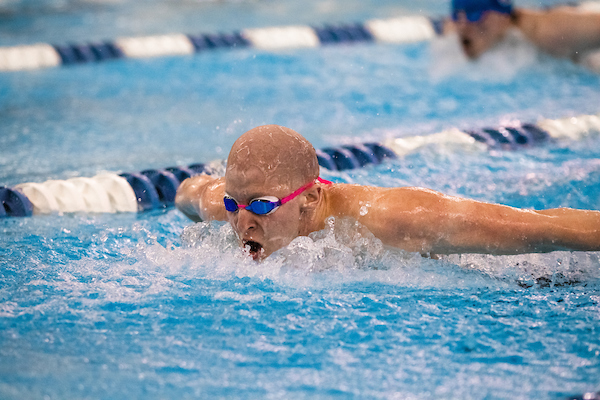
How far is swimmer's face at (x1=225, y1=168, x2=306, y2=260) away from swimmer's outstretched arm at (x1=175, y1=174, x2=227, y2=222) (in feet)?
0.97

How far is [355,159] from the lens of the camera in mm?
3689

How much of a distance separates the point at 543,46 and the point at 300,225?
416cm

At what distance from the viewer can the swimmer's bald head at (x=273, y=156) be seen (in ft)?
6.97

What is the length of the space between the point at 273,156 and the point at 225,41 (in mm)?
4933

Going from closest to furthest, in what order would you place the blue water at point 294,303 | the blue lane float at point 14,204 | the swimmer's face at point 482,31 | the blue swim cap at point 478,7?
the blue water at point 294,303 → the blue lane float at point 14,204 → the blue swim cap at point 478,7 → the swimmer's face at point 482,31

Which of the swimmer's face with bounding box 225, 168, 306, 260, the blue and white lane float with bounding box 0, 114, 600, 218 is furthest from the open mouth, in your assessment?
the blue and white lane float with bounding box 0, 114, 600, 218

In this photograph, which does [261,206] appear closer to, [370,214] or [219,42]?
[370,214]

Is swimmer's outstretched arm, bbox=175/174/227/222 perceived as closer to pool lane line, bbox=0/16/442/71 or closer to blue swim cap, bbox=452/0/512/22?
blue swim cap, bbox=452/0/512/22

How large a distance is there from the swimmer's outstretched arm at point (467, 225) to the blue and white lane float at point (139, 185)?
56.2 inches

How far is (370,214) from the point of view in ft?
7.22

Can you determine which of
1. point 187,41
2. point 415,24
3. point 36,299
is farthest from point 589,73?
point 36,299

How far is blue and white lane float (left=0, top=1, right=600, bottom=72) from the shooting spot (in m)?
6.21

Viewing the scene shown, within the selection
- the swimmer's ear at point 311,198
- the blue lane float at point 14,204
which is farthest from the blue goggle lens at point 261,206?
the blue lane float at point 14,204

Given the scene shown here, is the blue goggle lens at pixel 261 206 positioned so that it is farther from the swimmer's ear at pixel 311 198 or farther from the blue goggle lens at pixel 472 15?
the blue goggle lens at pixel 472 15
